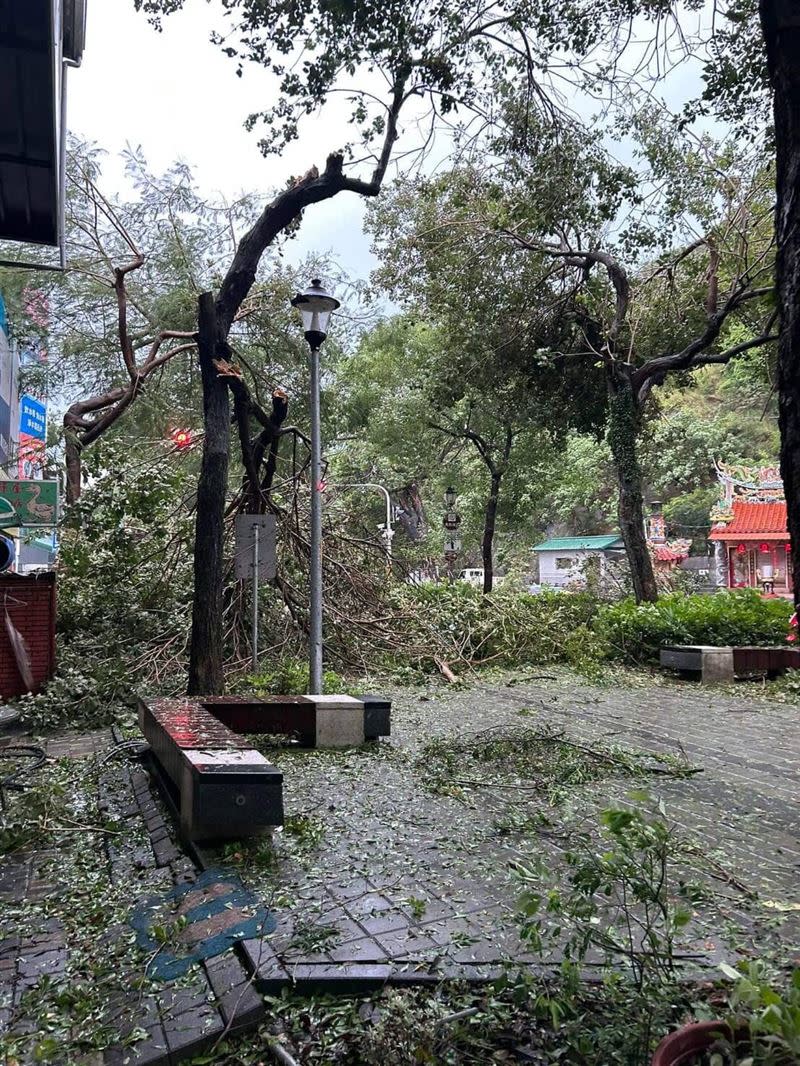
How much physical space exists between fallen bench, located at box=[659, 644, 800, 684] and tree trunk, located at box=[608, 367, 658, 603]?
10.9 ft

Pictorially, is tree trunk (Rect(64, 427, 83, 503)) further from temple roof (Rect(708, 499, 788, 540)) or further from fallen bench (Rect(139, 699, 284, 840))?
temple roof (Rect(708, 499, 788, 540))

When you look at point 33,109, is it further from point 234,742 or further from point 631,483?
point 631,483

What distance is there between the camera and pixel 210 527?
841cm

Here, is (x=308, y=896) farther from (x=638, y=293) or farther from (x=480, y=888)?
(x=638, y=293)

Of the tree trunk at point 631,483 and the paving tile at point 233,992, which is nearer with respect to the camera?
the paving tile at point 233,992

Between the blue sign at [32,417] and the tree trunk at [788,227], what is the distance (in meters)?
19.1

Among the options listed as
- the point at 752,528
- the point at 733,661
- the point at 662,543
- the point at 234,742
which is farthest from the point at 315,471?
the point at 662,543

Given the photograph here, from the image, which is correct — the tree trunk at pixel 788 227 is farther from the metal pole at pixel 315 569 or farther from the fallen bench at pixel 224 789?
the metal pole at pixel 315 569

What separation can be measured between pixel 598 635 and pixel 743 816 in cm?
938

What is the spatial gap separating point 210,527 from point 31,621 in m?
3.17

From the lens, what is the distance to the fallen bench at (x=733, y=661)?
12.5 meters

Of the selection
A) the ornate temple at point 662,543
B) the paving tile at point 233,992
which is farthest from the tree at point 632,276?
the ornate temple at point 662,543

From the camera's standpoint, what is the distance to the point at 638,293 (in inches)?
634

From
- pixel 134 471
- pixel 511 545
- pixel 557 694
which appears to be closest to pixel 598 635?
pixel 557 694
